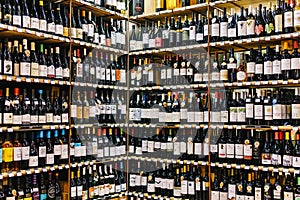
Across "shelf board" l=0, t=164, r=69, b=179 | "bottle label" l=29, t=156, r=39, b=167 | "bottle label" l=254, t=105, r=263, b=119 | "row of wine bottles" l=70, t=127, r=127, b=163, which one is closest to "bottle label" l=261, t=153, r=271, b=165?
"bottle label" l=254, t=105, r=263, b=119

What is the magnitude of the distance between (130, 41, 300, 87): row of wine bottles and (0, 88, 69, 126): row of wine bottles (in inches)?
41.3

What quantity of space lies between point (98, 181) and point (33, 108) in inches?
46.0

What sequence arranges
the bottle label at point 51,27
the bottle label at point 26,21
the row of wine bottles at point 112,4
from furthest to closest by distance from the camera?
the row of wine bottles at point 112,4 < the bottle label at point 51,27 < the bottle label at point 26,21

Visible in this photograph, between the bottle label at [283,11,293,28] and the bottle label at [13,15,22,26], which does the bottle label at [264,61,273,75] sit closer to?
the bottle label at [283,11,293,28]

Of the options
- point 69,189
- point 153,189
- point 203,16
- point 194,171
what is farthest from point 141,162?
point 203,16

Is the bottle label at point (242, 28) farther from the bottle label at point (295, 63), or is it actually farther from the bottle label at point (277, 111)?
the bottle label at point (277, 111)

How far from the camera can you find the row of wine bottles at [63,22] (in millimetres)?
3785

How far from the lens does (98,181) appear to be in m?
4.58

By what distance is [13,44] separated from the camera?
388 cm

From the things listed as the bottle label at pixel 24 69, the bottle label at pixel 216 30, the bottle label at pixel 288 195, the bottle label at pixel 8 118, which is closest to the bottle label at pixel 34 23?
the bottle label at pixel 24 69

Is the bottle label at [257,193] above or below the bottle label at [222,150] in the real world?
below

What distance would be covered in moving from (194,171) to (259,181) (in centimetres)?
74

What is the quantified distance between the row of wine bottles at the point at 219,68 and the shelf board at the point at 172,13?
479 millimetres

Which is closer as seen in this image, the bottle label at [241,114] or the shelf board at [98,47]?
the bottle label at [241,114]
